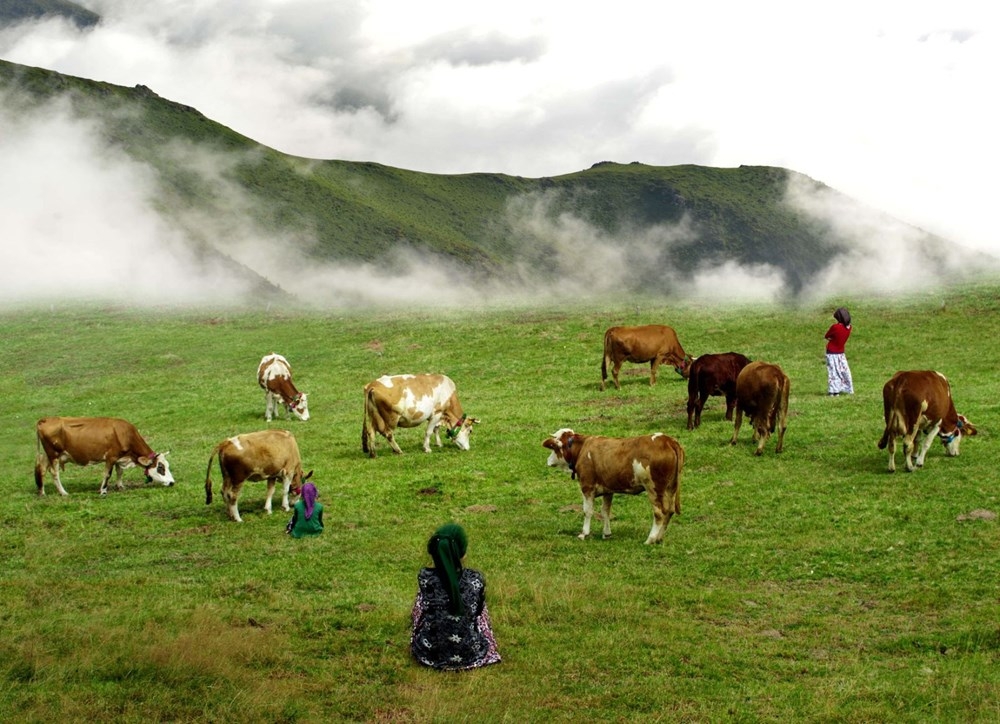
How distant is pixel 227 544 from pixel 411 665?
7.56 meters

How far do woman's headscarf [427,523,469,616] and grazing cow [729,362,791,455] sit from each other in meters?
14.0

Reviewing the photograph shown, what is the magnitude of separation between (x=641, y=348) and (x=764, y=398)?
44.3ft

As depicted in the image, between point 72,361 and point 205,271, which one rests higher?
point 205,271

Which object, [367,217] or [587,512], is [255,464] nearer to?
[587,512]

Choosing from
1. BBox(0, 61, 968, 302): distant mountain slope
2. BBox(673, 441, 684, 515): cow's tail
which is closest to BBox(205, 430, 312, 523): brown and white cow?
BBox(673, 441, 684, 515): cow's tail

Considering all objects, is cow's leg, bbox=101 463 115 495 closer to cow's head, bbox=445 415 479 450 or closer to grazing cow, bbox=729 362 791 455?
cow's head, bbox=445 415 479 450

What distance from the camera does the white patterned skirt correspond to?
31.3 m

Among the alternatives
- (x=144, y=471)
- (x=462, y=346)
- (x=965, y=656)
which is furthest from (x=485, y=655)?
(x=462, y=346)

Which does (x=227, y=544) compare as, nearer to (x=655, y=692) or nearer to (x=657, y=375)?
(x=655, y=692)

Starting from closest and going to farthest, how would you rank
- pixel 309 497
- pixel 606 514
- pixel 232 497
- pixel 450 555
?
1. pixel 450 555
2. pixel 606 514
3. pixel 309 497
4. pixel 232 497

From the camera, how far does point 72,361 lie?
5128cm

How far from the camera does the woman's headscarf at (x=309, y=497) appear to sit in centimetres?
1812

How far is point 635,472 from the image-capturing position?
55.0ft

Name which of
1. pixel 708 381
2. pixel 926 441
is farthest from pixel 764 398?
pixel 708 381
